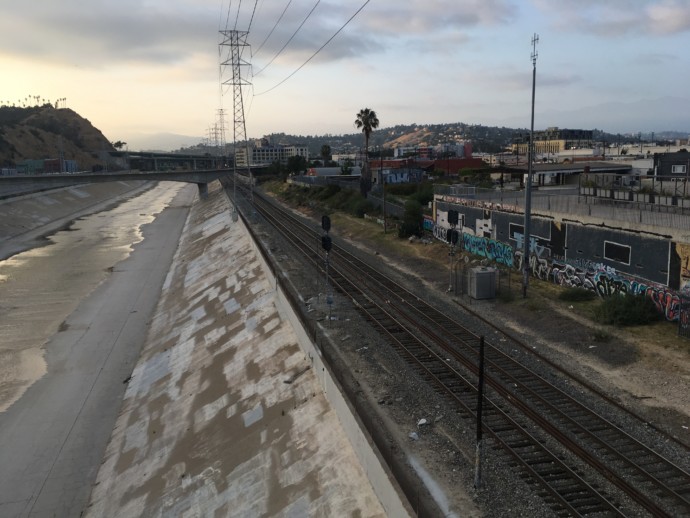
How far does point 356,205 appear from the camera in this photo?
64.3 meters

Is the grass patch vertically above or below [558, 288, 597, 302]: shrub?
below

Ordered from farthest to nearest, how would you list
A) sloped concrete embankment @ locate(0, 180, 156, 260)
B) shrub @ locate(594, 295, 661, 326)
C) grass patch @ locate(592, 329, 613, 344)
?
sloped concrete embankment @ locate(0, 180, 156, 260)
shrub @ locate(594, 295, 661, 326)
grass patch @ locate(592, 329, 613, 344)

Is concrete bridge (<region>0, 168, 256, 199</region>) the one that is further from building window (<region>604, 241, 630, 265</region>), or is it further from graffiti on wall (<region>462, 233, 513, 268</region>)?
building window (<region>604, 241, 630, 265</region>)

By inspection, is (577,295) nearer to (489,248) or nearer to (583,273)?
(583,273)

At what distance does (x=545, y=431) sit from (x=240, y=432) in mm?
10579

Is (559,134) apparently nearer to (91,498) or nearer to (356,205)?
(356,205)

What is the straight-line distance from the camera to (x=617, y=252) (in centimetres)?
→ 2506

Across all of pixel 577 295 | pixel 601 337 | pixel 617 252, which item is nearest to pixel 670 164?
pixel 617 252

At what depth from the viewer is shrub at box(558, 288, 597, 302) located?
25969 millimetres

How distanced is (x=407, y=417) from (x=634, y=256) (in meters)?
15.1

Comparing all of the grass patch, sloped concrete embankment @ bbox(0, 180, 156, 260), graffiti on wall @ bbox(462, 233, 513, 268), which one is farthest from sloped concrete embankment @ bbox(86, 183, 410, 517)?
sloped concrete embankment @ bbox(0, 180, 156, 260)

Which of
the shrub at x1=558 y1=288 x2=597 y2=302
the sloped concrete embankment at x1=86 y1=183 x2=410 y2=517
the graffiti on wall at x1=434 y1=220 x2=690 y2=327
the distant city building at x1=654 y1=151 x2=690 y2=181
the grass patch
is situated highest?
the distant city building at x1=654 y1=151 x2=690 y2=181

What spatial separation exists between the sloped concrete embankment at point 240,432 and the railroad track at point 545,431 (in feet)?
11.7

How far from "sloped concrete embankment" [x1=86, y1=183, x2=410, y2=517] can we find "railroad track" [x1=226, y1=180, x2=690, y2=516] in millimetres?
3570
